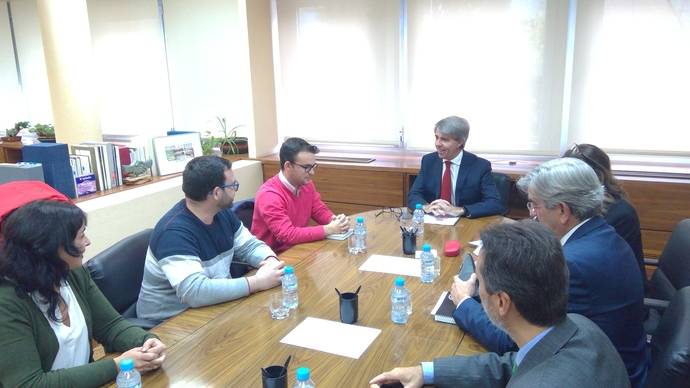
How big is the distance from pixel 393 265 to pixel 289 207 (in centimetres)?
91

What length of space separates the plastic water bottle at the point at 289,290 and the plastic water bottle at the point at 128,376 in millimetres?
637

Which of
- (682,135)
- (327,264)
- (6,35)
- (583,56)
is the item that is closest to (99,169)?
(327,264)

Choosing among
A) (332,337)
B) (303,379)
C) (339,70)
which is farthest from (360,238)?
(339,70)

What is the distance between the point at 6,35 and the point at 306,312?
277 inches

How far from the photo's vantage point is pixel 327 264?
7.98ft

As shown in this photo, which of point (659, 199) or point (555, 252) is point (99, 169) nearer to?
point (555, 252)

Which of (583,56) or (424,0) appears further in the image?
(424,0)

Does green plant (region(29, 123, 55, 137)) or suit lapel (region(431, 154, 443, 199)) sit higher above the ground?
green plant (region(29, 123, 55, 137))

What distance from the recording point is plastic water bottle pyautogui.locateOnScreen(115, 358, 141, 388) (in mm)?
1417

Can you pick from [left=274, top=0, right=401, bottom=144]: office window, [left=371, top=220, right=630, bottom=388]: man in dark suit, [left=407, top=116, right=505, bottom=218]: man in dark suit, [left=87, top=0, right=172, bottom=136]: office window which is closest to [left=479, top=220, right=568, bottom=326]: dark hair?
[left=371, top=220, right=630, bottom=388]: man in dark suit

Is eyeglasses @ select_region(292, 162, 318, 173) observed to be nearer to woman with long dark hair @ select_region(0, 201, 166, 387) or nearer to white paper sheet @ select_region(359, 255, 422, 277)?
white paper sheet @ select_region(359, 255, 422, 277)

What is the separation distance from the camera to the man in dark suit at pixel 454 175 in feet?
11.6

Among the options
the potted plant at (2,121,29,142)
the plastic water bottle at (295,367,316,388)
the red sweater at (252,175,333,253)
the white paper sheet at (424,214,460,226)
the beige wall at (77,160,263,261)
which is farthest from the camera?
the potted plant at (2,121,29,142)

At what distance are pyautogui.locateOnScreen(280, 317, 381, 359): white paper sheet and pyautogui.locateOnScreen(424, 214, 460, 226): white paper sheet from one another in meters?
1.43
